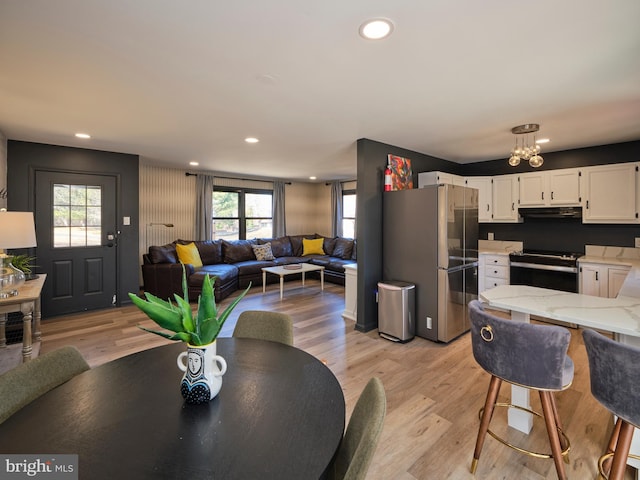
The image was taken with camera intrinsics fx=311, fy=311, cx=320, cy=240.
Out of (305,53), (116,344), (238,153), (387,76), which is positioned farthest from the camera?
(238,153)

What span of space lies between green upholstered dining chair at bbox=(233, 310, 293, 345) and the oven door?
12.6 feet

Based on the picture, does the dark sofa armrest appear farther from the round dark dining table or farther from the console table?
the round dark dining table

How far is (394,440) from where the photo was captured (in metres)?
1.98

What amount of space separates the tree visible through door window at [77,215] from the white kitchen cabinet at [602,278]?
257 inches

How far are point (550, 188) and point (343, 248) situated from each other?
402 cm

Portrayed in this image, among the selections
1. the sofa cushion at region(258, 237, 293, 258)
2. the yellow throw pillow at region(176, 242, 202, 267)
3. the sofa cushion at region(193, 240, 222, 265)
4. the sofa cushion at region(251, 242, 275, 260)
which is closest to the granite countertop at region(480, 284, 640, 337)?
the yellow throw pillow at region(176, 242, 202, 267)

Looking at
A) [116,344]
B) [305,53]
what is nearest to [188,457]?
[305,53]

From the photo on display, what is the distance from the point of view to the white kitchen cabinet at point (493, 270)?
448 centimetres

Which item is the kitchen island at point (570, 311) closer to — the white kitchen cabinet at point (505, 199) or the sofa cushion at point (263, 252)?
the white kitchen cabinet at point (505, 199)

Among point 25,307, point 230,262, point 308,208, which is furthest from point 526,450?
point 308,208

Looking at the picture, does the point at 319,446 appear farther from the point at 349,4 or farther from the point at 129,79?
the point at 129,79

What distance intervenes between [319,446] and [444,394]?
2.00 metres

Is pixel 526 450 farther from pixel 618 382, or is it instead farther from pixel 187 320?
pixel 187 320

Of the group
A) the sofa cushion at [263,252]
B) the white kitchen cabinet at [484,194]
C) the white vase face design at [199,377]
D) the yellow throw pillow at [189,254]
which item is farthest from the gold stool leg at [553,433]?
the sofa cushion at [263,252]
